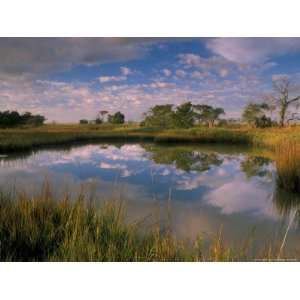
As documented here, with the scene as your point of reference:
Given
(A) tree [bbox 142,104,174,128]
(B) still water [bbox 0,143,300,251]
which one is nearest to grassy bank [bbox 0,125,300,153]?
(A) tree [bbox 142,104,174,128]

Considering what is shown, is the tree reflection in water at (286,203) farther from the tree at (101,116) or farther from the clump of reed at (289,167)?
the tree at (101,116)

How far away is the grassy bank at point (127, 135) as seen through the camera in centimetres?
461

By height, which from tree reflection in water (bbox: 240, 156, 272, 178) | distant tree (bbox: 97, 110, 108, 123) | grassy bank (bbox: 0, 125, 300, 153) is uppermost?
A: distant tree (bbox: 97, 110, 108, 123)

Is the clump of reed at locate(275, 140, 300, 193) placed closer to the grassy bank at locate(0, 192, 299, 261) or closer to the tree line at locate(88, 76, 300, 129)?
the tree line at locate(88, 76, 300, 129)

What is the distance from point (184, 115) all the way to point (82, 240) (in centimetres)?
328

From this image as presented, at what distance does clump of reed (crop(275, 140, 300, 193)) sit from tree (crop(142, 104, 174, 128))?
191 centimetres

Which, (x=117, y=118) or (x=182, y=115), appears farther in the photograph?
(x=182, y=115)

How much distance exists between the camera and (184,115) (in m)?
4.93

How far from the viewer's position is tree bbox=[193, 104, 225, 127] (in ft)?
14.2

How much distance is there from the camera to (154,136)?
5914mm
